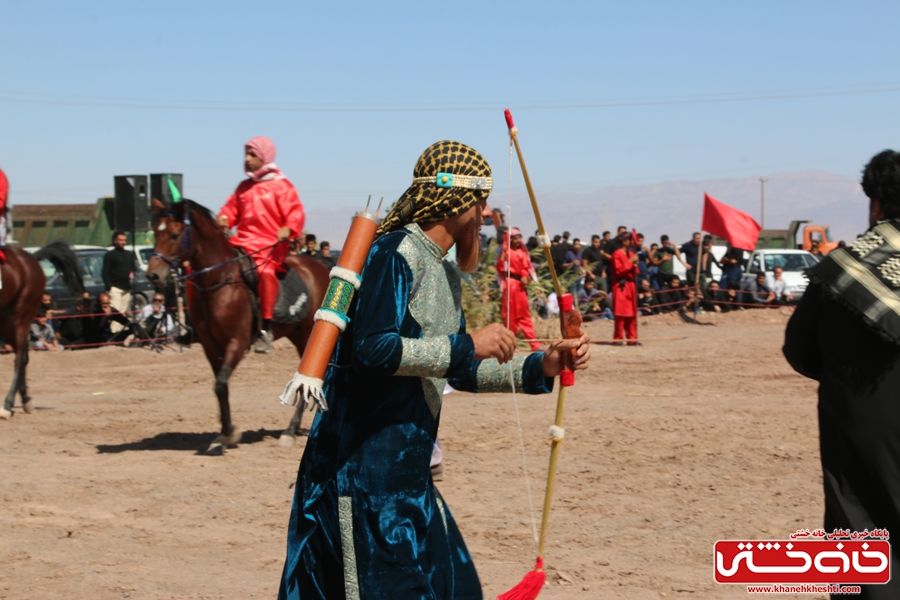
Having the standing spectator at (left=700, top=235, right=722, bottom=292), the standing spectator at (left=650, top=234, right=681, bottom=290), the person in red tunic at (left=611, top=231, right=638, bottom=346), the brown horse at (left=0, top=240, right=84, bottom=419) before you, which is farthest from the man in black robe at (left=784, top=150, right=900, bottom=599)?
the standing spectator at (left=650, top=234, right=681, bottom=290)

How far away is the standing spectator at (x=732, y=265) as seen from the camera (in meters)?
23.5

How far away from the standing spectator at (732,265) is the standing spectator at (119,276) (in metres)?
13.5

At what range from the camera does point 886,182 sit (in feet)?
11.0

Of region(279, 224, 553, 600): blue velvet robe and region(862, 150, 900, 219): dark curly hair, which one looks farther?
region(862, 150, 900, 219): dark curly hair

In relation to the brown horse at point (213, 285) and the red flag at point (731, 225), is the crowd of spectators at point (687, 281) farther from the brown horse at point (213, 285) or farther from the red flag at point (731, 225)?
the brown horse at point (213, 285)

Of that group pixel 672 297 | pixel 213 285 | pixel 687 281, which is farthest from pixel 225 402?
pixel 687 281

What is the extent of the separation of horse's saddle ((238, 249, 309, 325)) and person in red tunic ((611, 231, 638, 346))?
349 inches

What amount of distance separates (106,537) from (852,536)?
4328 millimetres

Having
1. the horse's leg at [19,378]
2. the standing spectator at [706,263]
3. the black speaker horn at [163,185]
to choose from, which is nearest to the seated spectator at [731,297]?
the standing spectator at [706,263]

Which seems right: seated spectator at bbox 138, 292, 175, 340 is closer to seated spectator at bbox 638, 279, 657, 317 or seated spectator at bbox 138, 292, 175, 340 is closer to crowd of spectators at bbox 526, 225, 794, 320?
crowd of spectators at bbox 526, 225, 794, 320

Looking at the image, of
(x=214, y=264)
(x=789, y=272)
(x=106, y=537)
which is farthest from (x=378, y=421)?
(x=789, y=272)

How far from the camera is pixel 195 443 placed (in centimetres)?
903

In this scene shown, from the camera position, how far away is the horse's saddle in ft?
29.1

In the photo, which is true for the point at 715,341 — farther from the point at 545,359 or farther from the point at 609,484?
the point at 545,359
